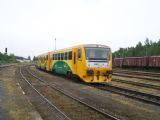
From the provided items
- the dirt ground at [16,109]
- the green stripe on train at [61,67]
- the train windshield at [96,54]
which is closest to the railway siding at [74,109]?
the dirt ground at [16,109]

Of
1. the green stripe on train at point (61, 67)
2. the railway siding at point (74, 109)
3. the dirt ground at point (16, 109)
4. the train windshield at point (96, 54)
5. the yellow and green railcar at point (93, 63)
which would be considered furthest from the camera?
the green stripe on train at point (61, 67)

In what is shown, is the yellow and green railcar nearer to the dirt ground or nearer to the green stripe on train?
the green stripe on train

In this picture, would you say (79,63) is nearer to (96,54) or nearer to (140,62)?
(96,54)

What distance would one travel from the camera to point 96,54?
20.1 meters

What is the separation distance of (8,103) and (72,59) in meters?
10.7

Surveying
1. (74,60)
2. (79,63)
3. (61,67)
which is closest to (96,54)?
(79,63)

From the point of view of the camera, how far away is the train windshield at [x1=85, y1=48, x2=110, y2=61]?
20.0 m

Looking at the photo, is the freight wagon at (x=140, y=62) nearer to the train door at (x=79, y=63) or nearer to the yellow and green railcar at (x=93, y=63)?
the yellow and green railcar at (x=93, y=63)

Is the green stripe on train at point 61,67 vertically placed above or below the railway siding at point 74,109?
above

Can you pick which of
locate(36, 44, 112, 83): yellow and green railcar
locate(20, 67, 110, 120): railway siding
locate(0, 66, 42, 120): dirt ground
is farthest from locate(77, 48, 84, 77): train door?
locate(0, 66, 42, 120): dirt ground

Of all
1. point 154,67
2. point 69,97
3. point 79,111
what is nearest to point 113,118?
point 79,111

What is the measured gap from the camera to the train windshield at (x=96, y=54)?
1998 cm

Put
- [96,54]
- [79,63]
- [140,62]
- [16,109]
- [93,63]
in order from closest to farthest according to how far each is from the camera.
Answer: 1. [16,109]
2. [93,63]
3. [96,54]
4. [79,63]
5. [140,62]

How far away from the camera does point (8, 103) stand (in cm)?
1213
